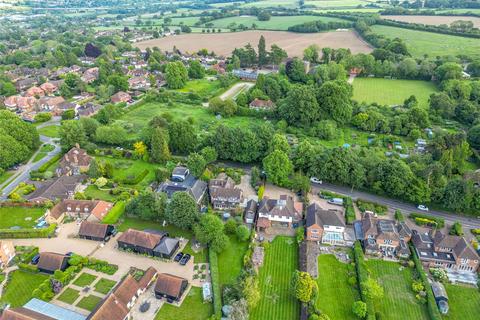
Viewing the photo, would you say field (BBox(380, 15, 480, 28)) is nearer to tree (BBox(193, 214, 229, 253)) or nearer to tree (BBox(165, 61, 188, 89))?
tree (BBox(165, 61, 188, 89))

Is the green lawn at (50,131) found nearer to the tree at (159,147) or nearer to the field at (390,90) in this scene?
the tree at (159,147)

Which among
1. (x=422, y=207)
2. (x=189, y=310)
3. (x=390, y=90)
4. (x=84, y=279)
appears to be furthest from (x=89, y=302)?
(x=390, y=90)

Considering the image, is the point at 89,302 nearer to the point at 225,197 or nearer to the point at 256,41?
the point at 225,197

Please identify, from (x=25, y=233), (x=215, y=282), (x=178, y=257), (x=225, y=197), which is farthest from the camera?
(x=225, y=197)

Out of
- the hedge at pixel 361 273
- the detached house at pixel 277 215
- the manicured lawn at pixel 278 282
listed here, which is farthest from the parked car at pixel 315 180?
the hedge at pixel 361 273

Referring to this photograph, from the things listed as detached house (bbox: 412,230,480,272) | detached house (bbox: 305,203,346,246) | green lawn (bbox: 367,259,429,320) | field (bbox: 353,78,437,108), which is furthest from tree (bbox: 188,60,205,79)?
detached house (bbox: 412,230,480,272)

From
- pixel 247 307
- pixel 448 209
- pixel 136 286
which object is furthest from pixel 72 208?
pixel 448 209

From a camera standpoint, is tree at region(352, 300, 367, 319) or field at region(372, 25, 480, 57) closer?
tree at region(352, 300, 367, 319)
